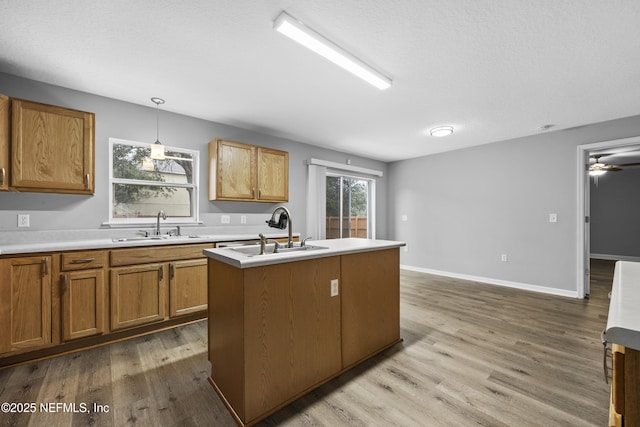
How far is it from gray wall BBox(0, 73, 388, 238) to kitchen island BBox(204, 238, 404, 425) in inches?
78.0

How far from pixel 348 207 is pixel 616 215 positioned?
693 cm

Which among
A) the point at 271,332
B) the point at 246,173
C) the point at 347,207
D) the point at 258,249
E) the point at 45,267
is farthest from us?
the point at 347,207

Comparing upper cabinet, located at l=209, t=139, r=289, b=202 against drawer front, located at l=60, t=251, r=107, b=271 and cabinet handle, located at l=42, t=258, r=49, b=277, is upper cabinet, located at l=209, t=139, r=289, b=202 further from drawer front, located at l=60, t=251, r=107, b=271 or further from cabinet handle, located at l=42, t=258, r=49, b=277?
cabinet handle, located at l=42, t=258, r=49, b=277

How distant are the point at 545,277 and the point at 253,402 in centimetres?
468

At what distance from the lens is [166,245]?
9.04ft

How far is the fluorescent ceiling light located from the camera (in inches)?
69.9

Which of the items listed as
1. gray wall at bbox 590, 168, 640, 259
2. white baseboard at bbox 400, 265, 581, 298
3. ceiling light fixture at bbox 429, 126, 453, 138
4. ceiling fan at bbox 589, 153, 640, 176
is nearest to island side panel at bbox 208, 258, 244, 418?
ceiling light fixture at bbox 429, 126, 453, 138

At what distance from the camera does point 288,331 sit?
1.66m

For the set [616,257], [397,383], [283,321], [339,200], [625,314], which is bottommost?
[397,383]

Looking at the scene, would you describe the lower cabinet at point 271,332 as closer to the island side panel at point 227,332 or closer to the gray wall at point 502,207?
the island side panel at point 227,332

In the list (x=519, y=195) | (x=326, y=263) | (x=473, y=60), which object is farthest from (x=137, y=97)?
(x=519, y=195)

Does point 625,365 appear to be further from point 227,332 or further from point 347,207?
point 347,207

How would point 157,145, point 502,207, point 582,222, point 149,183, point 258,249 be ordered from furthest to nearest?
point 502,207
point 582,222
point 149,183
point 157,145
point 258,249

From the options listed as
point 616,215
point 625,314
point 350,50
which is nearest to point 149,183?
point 350,50
